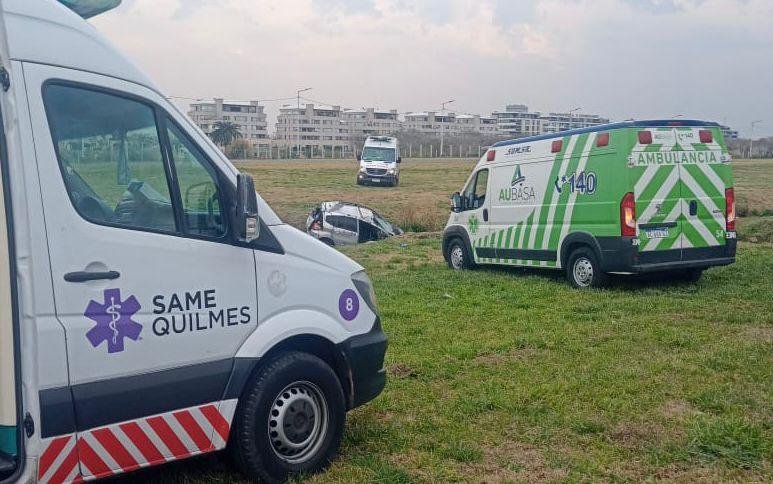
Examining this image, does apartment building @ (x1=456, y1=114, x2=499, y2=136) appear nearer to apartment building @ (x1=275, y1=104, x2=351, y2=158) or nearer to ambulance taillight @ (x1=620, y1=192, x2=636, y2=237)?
apartment building @ (x1=275, y1=104, x2=351, y2=158)

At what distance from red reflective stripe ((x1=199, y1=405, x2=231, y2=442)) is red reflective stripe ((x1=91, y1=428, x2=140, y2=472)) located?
1.53ft

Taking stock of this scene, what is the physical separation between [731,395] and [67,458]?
16.4ft

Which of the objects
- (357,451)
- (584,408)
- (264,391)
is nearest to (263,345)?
(264,391)

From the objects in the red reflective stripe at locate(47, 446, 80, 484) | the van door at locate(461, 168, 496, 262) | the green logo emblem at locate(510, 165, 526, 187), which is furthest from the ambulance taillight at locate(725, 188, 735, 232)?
the red reflective stripe at locate(47, 446, 80, 484)

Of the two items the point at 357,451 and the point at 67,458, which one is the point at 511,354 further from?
the point at 67,458

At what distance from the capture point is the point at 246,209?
4.61m

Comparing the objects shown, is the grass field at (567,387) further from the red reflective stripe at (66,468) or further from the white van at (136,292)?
the red reflective stripe at (66,468)

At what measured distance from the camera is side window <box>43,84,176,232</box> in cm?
401

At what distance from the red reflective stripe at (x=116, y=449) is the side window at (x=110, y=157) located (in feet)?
3.42

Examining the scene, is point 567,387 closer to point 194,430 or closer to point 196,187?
point 194,430

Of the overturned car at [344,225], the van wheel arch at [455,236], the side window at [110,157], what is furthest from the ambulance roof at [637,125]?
the overturned car at [344,225]

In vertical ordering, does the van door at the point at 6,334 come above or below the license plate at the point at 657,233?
above

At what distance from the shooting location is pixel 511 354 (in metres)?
8.25

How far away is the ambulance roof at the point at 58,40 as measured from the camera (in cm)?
384
